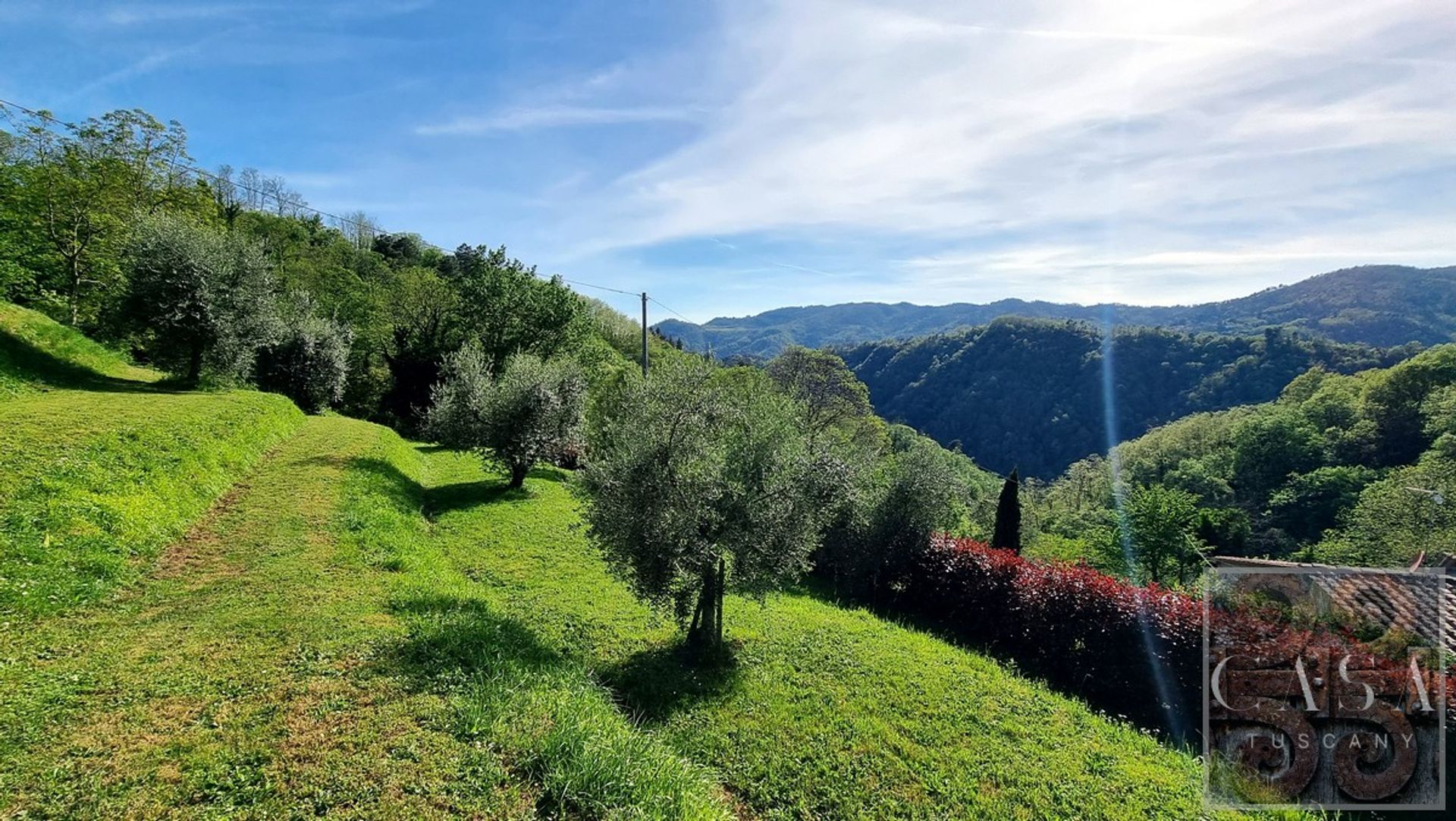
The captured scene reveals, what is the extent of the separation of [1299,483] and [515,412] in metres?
77.9

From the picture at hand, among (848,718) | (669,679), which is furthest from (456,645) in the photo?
(848,718)

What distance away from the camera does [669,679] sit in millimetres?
9938

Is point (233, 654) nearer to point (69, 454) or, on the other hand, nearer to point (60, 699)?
point (60, 699)

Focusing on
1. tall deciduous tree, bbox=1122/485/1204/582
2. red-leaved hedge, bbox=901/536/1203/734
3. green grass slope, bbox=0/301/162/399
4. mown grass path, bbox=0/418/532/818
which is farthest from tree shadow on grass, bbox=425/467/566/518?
tall deciduous tree, bbox=1122/485/1204/582

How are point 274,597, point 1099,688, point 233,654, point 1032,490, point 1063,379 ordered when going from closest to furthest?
point 233,654
point 274,597
point 1099,688
point 1032,490
point 1063,379

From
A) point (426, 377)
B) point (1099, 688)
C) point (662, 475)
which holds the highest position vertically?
point (426, 377)

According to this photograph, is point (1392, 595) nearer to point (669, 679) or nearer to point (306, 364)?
point (669, 679)

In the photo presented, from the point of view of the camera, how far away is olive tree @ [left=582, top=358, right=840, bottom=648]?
33.0 feet

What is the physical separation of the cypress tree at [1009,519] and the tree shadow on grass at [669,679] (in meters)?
22.5

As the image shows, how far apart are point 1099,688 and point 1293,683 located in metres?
4.76

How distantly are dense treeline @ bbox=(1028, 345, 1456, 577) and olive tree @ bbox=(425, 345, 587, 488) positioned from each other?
99.4 ft

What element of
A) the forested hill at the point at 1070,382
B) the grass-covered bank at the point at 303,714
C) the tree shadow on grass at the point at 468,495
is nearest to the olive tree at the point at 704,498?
the grass-covered bank at the point at 303,714

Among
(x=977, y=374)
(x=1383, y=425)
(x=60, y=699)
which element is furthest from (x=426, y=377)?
(x=977, y=374)

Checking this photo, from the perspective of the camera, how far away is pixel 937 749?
8.45 metres
